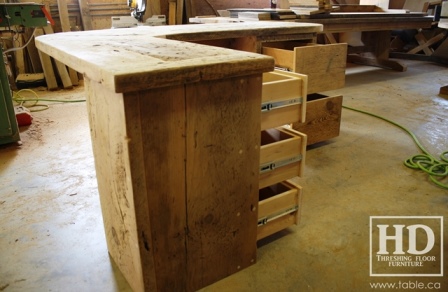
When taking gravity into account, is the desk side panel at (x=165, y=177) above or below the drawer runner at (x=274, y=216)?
above

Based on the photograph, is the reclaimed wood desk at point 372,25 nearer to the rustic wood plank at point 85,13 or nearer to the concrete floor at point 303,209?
the concrete floor at point 303,209

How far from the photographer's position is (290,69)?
2062mm

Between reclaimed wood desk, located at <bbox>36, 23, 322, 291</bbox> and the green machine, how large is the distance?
4.43 ft

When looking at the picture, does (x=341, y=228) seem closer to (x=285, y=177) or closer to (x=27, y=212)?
(x=285, y=177)

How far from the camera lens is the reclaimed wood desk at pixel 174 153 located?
0.94 m

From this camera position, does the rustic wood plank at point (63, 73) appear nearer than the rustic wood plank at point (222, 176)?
No

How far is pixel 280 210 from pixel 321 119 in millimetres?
1029

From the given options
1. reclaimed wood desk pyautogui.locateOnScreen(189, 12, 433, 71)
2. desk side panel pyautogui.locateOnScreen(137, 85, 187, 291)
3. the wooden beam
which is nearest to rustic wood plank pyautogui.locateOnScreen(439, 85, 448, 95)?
reclaimed wood desk pyautogui.locateOnScreen(189, 12, 433, 71)

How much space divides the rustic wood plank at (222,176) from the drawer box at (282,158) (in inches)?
4.2

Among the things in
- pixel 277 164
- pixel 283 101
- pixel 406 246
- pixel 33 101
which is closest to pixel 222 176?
pixel 277 164

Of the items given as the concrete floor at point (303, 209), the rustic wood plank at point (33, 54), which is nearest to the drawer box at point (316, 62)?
the concrete floor at point (303, 209)

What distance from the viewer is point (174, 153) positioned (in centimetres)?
104

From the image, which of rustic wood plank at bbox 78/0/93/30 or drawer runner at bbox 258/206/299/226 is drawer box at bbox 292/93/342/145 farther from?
rustic wood plank at bbox 78/0/93/30

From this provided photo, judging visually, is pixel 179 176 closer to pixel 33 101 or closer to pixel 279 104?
pixel 279 104
